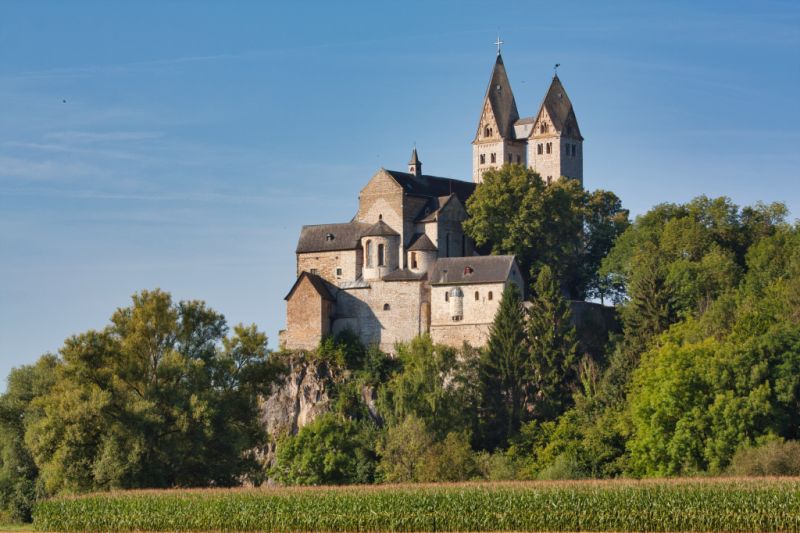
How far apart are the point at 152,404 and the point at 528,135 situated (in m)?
51.6

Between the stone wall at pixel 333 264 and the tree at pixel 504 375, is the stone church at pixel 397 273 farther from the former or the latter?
the tree at pixel 504 375

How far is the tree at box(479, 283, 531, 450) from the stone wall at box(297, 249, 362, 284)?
33.4ft

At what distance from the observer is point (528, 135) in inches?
4505

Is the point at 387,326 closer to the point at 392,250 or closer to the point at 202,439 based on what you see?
the point at 392,250

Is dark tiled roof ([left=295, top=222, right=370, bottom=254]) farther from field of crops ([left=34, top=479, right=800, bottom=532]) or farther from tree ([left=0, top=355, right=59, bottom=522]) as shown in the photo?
field of crops ([left=34, top=479, right=800, bottom=532])

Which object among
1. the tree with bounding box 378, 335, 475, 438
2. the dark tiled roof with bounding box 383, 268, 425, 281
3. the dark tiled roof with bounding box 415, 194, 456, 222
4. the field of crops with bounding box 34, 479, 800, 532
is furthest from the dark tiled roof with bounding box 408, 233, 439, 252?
the field of crops with bounding box 34, 479, 800, 532

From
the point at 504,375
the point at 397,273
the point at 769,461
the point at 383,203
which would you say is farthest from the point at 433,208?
the point at 769,461

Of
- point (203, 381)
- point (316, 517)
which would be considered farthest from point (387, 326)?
point (316, 517)

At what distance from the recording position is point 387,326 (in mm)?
93312

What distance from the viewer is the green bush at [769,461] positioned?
6919 cm

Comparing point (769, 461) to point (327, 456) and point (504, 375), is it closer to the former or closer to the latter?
point (504, 375)

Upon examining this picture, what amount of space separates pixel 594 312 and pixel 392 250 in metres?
11.2

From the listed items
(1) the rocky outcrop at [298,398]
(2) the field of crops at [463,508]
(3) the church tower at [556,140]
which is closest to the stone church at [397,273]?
(1) the rocky outcrop at [298,398]

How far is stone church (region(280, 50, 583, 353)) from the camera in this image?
91.4 m
